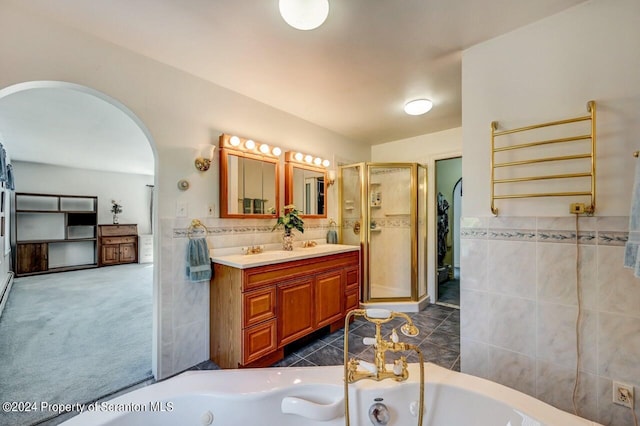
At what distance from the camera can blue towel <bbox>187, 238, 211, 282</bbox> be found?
2.00 meters

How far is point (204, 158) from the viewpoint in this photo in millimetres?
2162

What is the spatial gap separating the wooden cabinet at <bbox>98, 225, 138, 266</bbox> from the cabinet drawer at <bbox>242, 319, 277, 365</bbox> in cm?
622

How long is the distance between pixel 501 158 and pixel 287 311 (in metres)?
1.95

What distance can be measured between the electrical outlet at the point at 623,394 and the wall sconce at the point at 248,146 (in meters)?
2.83

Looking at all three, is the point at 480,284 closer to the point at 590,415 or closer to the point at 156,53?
the point at 590,415

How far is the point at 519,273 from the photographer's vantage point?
5.09ft

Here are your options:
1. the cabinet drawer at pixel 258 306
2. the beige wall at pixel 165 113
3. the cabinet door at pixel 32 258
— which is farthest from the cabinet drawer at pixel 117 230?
the cabinet drawer at pixel 258 306

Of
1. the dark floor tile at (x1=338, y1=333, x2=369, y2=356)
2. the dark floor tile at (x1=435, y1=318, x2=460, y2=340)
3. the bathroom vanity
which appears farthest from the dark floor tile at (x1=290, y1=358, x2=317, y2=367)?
the dark floor tile at (x1=435, y1=318, x2=460, y2=340)

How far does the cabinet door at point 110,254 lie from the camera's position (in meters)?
6.10

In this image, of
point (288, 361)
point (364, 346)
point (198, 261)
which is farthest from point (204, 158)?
point (364, 346)

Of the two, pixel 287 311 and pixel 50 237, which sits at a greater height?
pixel 50 237

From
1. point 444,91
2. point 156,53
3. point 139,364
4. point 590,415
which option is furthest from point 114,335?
point 444,91

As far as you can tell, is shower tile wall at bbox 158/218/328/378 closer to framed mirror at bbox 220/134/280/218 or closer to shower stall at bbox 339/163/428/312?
framed mirror at bbox 220/134/280/218

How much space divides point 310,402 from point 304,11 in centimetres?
181
